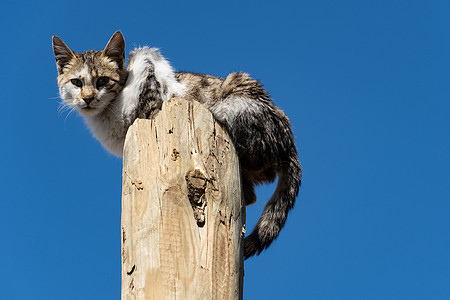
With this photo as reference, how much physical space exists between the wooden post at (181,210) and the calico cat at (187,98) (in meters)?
0.81

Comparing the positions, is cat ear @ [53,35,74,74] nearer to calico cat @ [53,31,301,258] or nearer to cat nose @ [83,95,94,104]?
calico cat @ [53,31,301,258]

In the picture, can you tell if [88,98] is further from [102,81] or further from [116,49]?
[116,49]

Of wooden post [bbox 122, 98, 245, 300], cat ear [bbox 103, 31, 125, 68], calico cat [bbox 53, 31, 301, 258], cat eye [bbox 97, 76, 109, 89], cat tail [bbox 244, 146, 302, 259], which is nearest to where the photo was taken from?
wooden post [bbox 122, 98, 245, 300]

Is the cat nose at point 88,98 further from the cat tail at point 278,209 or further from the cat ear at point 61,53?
the cat tail at point 278,209

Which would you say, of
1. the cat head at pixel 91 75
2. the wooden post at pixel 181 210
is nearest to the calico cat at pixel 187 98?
the cat head at pixel 91 75

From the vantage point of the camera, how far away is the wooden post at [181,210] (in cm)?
332

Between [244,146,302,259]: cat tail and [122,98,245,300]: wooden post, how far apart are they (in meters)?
0.66

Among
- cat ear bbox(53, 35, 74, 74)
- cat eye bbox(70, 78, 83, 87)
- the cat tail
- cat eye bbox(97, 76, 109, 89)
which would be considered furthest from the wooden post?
cat ear bbox(53, 35, 74, 74)

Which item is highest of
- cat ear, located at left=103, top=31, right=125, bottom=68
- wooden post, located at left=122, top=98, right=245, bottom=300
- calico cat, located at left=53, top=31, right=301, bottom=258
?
Answer: cat ear, located at left=103, top=31, right=125, bottom=68

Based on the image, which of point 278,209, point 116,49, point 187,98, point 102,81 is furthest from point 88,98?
point 278,209

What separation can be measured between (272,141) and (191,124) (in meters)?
1.40

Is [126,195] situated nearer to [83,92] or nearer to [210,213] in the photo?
[210,213]

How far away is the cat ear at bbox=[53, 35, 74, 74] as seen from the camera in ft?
18.8

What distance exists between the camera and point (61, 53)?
19.0 ft
